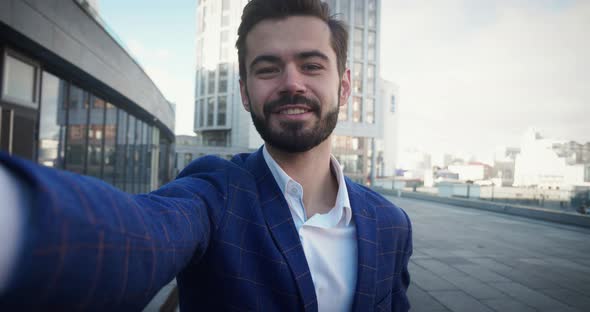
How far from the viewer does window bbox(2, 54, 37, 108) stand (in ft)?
14.5

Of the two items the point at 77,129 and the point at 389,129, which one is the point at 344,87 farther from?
the point at 389,129

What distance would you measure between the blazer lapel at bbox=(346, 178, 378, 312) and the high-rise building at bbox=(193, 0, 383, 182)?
131 feet

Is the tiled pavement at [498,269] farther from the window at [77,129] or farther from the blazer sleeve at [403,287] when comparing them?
the window at [77,129]

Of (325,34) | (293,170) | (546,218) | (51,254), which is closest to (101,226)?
(51,254)

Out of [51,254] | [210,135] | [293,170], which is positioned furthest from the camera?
[210,135]

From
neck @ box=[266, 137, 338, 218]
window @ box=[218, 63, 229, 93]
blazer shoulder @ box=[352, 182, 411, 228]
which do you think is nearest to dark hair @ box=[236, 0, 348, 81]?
neck @ box=[266, 137, 338, 218]

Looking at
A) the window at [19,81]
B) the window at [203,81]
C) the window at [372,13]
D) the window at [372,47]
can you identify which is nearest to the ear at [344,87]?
the window at [19,81]

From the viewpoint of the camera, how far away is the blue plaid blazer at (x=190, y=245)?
46 centimetres

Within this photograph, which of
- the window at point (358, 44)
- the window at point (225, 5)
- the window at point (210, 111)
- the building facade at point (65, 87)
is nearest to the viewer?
the building facade at point (65, 87)

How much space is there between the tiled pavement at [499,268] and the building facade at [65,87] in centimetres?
648

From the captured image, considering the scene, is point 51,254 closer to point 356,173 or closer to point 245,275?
point 245,275

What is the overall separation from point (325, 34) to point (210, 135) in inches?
2282

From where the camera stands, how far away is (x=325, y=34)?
158 centimetres

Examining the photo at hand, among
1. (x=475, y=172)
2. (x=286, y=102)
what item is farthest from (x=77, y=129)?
(x=475, y=172)
